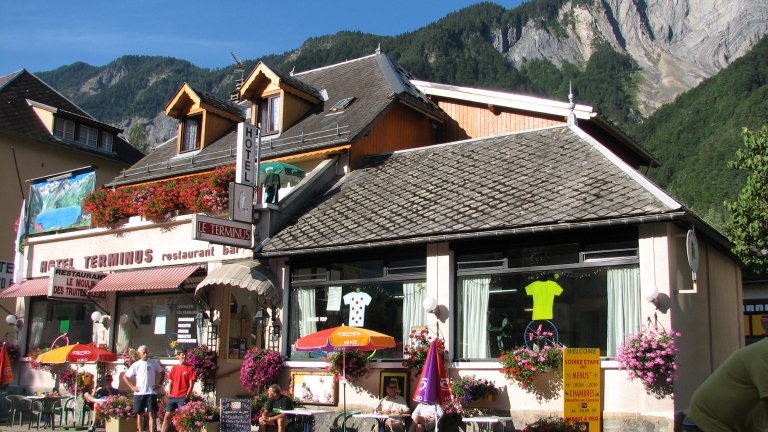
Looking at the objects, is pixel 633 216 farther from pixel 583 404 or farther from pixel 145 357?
pixel 145 357

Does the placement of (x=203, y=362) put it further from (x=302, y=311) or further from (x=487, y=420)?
(x=487, y=420)

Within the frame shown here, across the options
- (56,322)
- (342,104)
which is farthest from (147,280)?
(342,104)

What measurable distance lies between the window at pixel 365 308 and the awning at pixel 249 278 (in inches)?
19.8

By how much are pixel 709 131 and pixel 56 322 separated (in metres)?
62.6

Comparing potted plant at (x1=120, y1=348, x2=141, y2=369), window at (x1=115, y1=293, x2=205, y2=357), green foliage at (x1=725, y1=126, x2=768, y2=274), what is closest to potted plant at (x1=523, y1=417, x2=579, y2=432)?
window at (x1=115, y1=293, x2=205, y2=357)

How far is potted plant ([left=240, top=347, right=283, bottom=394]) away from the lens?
15422mm

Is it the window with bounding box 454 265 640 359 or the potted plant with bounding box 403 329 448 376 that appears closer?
the window with bounding box 454 265 640 359

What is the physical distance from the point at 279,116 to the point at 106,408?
8.73 meters

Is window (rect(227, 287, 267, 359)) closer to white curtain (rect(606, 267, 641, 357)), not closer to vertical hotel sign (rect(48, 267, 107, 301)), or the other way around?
vertical hotel sign (rect(48, 267, 107, 301))

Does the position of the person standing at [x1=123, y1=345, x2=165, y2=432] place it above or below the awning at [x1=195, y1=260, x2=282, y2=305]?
below

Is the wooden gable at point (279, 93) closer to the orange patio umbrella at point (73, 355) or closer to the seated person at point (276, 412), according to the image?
the orange patio umbrella at point (73, 355)

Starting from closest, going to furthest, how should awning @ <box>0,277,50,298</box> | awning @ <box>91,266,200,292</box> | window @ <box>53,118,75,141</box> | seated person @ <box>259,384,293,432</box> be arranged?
seated person @ <box>259,384,293,432</box>, awning @ <box>91,266,200,292</box>, awning @ <box>0,277,50,298</box>, window @ <box>53,118,75,141</box>

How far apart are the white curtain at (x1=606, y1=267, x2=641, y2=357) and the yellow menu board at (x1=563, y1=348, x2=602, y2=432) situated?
757mm

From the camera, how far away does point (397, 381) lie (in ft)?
46.4
